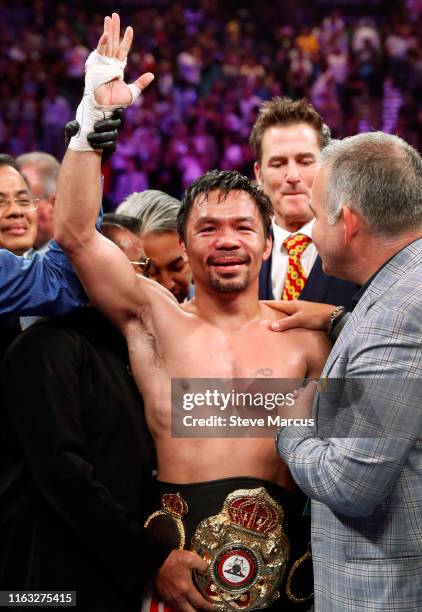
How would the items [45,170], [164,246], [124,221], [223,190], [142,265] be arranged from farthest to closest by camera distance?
1. [45,170]
2. [164,246]
3. [124,221]
4. [142,265]
5. [223,190]

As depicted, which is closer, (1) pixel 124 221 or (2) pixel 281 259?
(1) pixel 124 221

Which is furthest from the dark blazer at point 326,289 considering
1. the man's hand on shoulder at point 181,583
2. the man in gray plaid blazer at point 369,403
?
the man's hand on shoulder at point 181,583

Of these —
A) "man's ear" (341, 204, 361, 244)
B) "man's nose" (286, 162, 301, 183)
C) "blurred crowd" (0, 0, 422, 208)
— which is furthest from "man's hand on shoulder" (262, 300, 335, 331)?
"blurred crowd" (0, 0, 422, 208)

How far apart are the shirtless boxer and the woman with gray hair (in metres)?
0.34

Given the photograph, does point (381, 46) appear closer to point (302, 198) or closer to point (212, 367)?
point (302, 198)

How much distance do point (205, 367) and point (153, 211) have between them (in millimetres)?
769

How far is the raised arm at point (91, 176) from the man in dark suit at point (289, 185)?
3.07 ft

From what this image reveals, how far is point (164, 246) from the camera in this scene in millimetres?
2455

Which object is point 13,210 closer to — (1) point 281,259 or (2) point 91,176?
(2) point 91,176

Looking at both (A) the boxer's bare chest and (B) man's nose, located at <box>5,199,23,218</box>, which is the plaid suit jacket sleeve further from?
(B) man's nose, located at <box>5,199,23,218</box>

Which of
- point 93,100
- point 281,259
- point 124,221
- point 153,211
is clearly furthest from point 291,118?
point 93,100

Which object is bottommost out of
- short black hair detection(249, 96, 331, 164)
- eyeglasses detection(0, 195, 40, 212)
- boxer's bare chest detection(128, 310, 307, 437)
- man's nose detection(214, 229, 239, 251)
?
boxer's bare chest detection(128, 310, 307, 437)

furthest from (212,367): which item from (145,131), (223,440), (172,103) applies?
(172,103)

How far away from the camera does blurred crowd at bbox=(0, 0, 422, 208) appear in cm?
864
